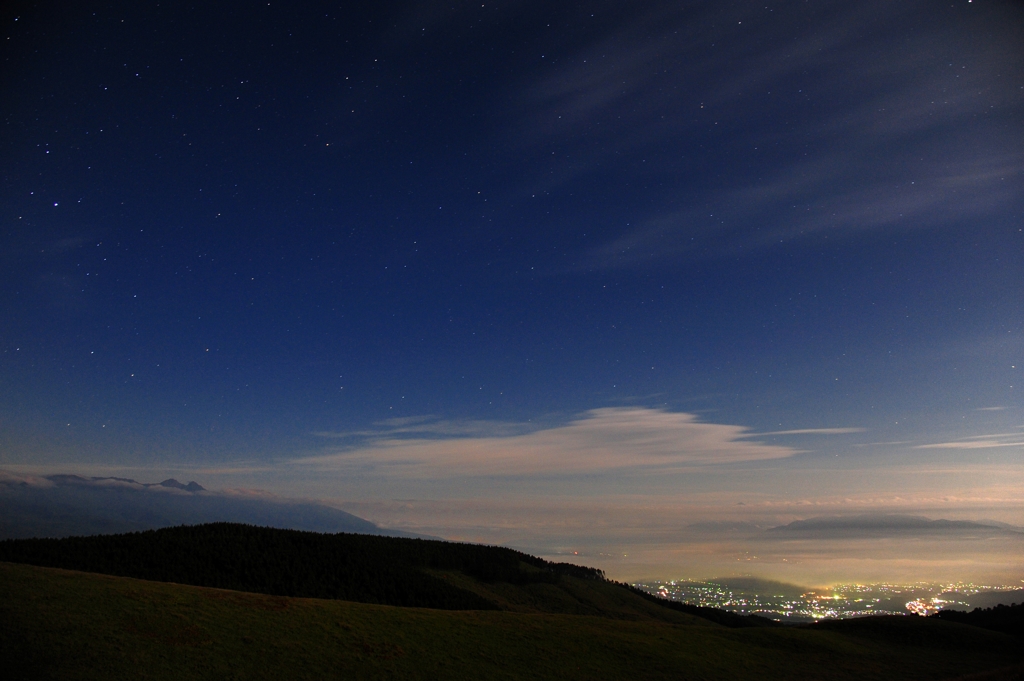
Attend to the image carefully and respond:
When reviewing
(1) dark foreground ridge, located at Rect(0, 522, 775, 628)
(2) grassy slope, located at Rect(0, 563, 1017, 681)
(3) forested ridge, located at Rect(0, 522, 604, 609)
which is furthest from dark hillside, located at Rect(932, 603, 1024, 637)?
(3) forested ridge, located at Rect(0, 522, 604, 609)

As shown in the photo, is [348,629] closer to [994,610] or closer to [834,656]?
[834,656]

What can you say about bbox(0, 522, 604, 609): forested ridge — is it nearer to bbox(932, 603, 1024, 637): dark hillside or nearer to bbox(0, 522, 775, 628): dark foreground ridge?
bbox(0, 522, 775, 628): dark foreground ridge

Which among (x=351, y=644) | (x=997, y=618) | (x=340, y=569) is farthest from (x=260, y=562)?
(x=997, y=618)

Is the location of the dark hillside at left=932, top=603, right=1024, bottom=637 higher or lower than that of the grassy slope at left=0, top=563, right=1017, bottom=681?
lower

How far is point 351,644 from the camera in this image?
54.2m

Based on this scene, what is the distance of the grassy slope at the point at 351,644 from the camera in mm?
42562

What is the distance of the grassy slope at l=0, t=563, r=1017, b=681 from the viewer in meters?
42.6

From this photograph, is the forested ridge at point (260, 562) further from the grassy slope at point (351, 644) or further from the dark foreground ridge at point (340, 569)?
the grassy slope at point (351, 644)

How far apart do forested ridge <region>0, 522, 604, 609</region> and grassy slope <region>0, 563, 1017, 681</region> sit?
47.5 meters

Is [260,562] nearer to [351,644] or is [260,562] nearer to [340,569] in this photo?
[340,569]

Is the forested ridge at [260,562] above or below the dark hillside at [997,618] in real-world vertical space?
above

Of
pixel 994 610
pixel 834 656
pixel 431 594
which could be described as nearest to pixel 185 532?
pixel 431 594

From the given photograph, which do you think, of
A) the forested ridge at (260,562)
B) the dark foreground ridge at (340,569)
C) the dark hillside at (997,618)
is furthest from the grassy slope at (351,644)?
the dark foreground ridge at (340,569)

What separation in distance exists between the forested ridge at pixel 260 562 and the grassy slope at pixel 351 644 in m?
47.5
